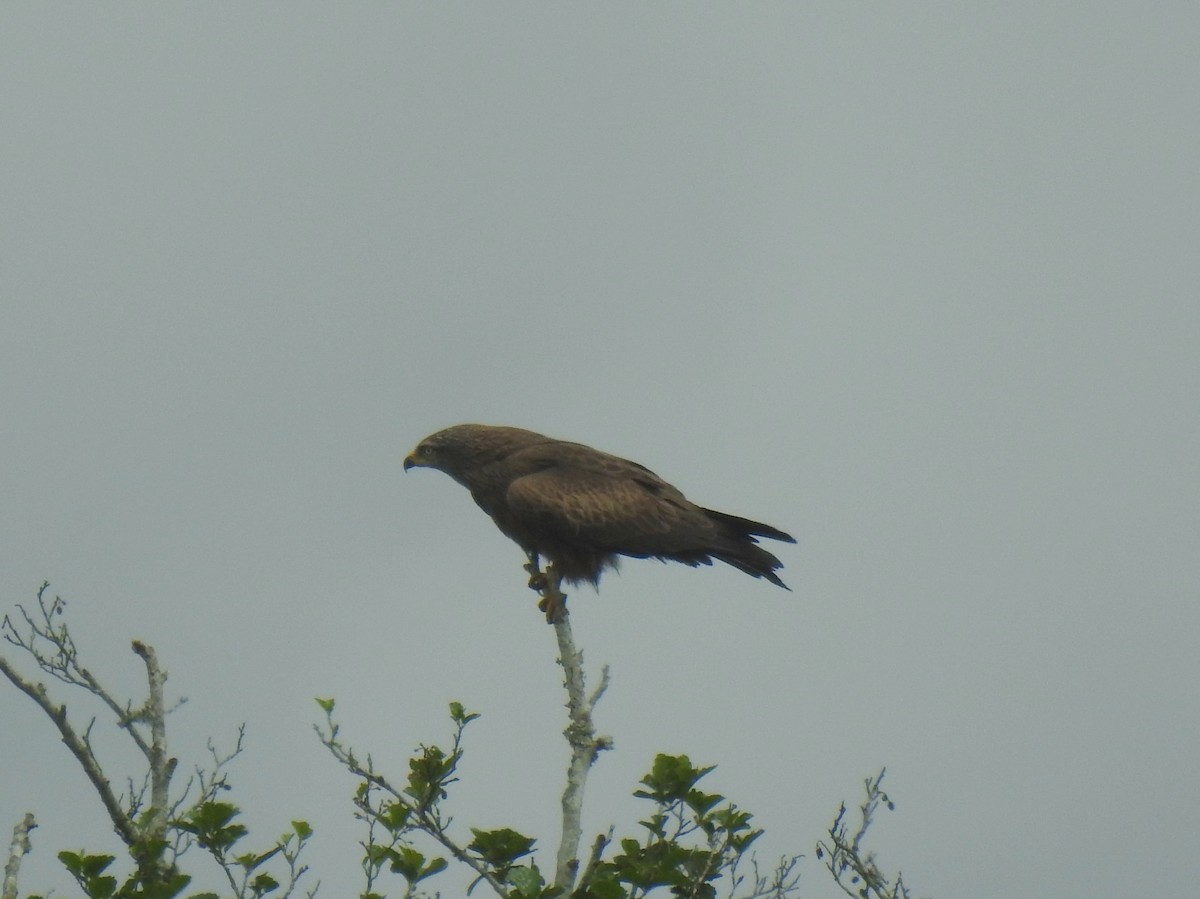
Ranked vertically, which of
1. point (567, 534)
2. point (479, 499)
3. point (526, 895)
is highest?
point (479, 499)

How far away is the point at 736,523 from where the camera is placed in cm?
1198

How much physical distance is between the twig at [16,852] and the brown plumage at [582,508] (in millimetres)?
5575

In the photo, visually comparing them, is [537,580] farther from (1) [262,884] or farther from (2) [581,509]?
(1) [262,884]

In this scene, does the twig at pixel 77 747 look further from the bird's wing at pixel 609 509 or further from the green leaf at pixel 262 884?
the bird's wing at pixel 609 509

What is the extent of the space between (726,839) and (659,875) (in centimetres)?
82

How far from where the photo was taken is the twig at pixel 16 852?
541 centimetres

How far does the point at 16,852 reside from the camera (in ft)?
18.8

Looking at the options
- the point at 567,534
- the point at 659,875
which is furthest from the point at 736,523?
the point at 659,875

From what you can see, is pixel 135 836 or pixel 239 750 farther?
pixel 239 750

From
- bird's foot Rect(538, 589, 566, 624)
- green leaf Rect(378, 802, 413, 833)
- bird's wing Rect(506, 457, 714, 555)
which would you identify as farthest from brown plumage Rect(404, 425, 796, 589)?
green leaf Rect(378, 802, 413, 833)

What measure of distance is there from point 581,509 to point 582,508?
0.06 ft

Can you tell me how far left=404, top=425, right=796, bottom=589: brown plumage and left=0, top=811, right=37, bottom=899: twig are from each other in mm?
5575

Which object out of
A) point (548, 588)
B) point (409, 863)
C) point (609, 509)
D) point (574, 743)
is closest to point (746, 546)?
point (609, 509)

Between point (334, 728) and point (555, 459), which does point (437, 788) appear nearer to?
point (334, 728)
